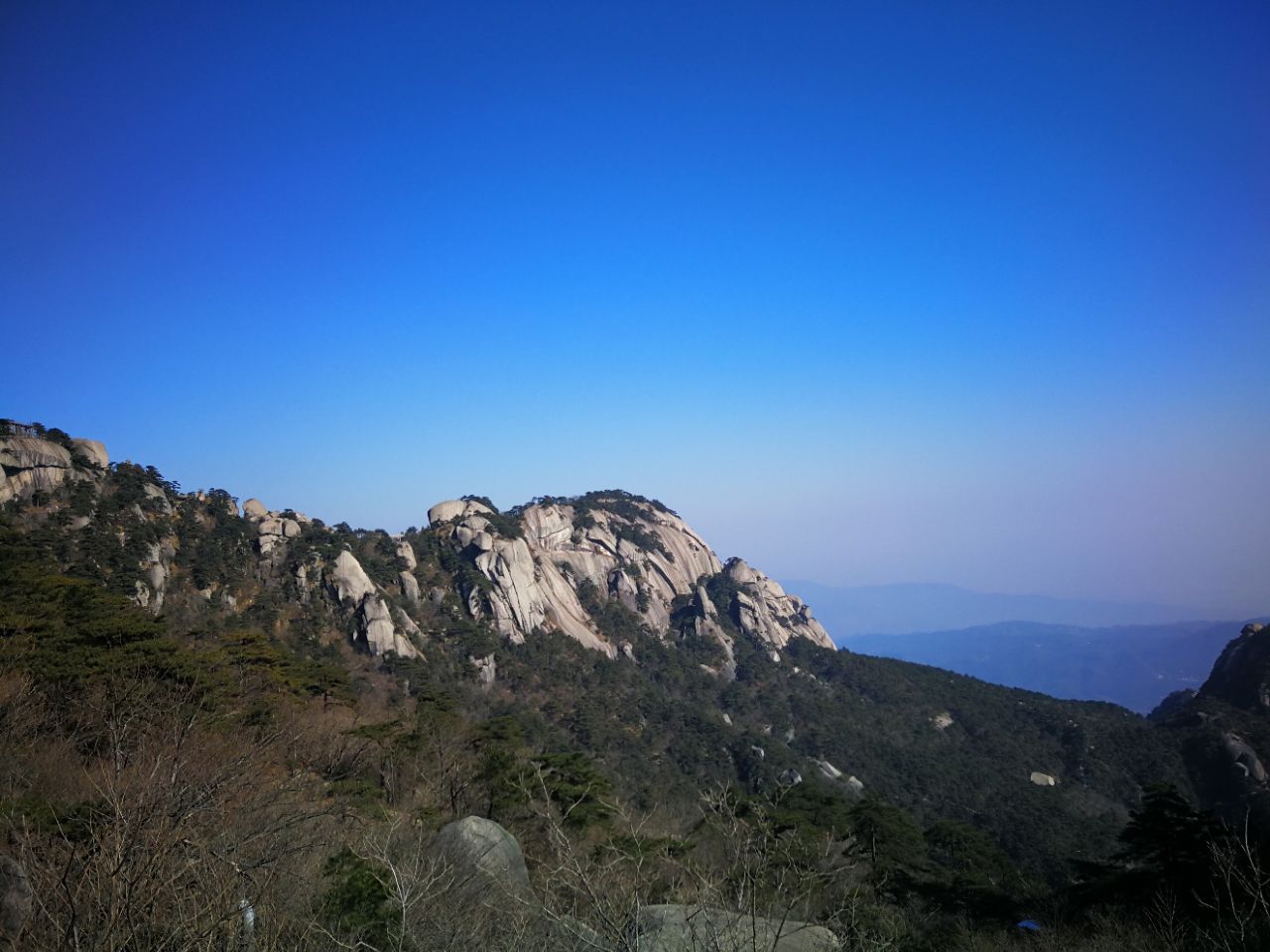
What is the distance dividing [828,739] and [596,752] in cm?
2619

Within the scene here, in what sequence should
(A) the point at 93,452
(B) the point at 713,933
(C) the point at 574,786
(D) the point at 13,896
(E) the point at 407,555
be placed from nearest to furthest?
(D) the point at 13,896, (B) the point at 713,933, (C) the point at 574,786, (A) the point at 93,452, (E) the point at 407,555

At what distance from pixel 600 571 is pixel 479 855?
210ft

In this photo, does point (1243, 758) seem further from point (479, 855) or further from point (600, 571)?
point (479, 855)

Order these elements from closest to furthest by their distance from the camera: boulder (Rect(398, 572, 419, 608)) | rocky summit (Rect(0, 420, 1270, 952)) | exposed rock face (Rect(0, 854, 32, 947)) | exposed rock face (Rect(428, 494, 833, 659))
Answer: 1. exposed rock face (Rect(0, 854, 32, 947))
2. rocky summit (Rect(0, 420, 1270, 952))
3. boulder (Rect(398, 572, 419, 608))
4. exposed rock face (Rect(428, 494, 833, 659))

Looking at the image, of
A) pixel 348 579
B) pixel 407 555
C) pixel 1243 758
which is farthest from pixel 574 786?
pixel 1243 758

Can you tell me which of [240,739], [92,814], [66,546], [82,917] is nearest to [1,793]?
[92,814]

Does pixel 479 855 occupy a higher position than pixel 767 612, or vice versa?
pixel 479 855

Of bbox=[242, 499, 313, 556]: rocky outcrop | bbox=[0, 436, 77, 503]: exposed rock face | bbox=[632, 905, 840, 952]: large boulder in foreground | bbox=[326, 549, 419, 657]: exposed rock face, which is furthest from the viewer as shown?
bbox=[242, 499, 313, 556]: rocky outcrop

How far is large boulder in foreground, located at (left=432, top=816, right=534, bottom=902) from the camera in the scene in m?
10.5

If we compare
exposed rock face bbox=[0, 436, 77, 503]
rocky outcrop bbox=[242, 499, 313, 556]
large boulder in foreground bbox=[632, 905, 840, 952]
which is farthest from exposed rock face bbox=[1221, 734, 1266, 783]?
exposed rock face bbox=[0, 436, 77, 503]

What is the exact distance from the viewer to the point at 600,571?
248 feet

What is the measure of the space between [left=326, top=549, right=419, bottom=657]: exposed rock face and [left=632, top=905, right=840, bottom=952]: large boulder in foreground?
3563 centimetres

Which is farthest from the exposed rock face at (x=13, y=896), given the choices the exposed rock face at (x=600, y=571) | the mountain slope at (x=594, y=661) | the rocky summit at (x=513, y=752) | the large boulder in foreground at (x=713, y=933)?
the exposed rock face at (x=600, y=571)

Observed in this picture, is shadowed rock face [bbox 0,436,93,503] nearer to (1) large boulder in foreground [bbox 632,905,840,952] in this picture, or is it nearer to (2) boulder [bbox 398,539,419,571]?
(2) boulder [bbox 398,539,419,571]
